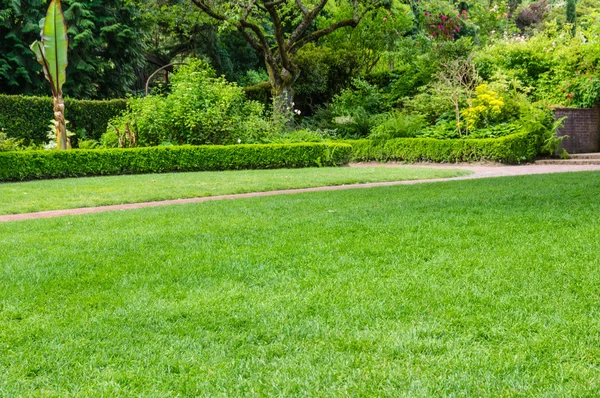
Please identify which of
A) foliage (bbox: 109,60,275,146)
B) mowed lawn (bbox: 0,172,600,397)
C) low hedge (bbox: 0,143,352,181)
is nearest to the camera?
mowed lawn (bbox: 0,172,600,397)

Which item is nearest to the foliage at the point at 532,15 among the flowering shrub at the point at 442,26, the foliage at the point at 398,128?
the flowering shrub at the point at 442,26

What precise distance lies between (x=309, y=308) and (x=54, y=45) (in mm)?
13094

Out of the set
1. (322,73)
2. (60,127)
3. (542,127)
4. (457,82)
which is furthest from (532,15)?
(60,127)

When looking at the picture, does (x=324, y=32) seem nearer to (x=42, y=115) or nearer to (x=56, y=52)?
(x=56, y=52)

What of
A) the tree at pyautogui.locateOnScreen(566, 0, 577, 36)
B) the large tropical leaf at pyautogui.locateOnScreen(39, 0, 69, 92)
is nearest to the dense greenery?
the large tropical leaf at pyautogui.locateOnScreen(39, 0, 69, 92)

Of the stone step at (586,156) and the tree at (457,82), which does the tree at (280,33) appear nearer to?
the tree at (457,82)

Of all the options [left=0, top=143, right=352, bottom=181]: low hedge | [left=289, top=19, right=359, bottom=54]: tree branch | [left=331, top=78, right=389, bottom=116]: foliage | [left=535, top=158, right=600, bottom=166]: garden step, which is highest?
[left=289, top=19, right=359, bottom=54]: tree branch

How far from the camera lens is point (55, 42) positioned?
13.3 metres

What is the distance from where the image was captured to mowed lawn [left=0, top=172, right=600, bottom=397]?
6.61 ft

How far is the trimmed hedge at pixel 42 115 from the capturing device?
16.0 m

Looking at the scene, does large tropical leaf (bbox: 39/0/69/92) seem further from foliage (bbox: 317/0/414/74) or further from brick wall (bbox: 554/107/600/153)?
brick wall (bbox: 554/107/600/153)

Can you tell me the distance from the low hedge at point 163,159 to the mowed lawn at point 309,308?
23.1ft

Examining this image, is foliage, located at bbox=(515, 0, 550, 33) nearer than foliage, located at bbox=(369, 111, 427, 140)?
No

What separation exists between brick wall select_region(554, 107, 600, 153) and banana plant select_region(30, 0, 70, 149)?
15090mm
